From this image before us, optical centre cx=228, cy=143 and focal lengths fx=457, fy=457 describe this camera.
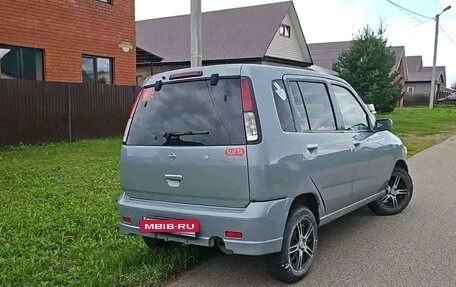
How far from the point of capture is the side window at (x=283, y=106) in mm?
3824

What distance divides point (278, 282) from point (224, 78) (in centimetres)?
180

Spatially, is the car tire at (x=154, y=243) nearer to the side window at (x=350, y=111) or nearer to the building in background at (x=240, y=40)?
the side window at (x=350, y=111)

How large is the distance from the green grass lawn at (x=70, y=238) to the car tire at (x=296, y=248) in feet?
Result: 3.14

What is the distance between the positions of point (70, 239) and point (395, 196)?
13.8 feet

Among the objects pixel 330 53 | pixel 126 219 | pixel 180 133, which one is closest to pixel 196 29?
pixel 180 133

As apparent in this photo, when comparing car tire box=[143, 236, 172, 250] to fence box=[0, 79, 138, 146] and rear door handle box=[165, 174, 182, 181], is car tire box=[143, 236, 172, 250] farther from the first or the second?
fence box=[0, 79, 138, 146]

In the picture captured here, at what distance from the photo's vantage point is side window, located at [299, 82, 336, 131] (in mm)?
4316

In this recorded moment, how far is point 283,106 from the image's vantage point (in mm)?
3895

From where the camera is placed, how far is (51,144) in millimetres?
12227

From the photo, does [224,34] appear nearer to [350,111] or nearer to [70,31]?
[70,31]

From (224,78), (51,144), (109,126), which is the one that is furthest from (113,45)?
(224,78)

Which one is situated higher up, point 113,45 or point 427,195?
point 113,45

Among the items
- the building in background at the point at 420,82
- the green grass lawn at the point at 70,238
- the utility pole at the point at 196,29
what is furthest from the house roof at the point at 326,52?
the green grass lawn at the point at 70,238

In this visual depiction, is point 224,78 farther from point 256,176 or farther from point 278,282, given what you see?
point 278,282
